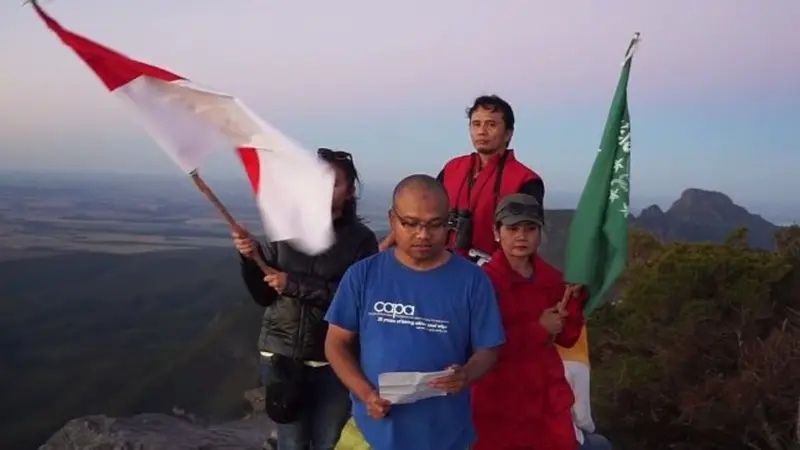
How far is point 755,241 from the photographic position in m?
19.0

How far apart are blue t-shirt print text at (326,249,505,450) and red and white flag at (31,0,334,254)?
1.25ft

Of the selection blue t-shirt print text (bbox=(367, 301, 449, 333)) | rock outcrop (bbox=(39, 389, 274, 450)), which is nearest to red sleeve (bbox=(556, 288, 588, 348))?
blue t-shirt print text (bbox=(367, 301, 449, 333))

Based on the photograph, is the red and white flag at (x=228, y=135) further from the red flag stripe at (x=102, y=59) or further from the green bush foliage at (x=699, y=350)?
the green bush foliage at (x=699, y=350)

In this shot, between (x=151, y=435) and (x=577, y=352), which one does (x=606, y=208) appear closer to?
(x=577, y=352)

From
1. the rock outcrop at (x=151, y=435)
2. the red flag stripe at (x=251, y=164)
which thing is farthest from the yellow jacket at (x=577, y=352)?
the rock outcrop at (x=151, y=435)

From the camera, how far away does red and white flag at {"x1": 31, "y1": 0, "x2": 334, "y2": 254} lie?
3.09 metres

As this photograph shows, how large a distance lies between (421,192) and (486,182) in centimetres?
111

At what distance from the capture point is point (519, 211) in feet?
10.4

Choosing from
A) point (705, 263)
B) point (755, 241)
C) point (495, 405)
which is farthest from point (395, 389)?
point (755, 241)

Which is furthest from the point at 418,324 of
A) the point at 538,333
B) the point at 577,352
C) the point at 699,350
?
the point at 699,350

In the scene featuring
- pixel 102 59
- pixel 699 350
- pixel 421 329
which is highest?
pixel 102 59

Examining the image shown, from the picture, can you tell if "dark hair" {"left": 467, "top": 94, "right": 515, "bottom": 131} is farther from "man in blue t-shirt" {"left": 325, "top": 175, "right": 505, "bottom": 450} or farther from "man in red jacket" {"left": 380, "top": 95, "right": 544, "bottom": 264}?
"man in blue t-shirt" {"left": 325, "top": 175, "right": 505, "bottom": 450}

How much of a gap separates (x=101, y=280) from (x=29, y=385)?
5.89 metres

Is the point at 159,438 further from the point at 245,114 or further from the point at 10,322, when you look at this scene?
the point at 10,322
